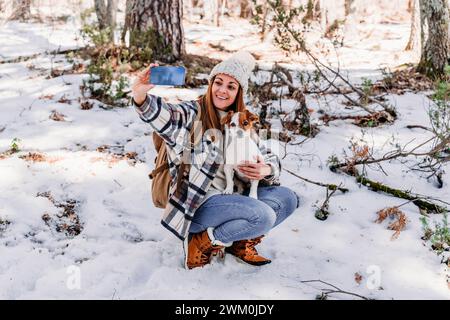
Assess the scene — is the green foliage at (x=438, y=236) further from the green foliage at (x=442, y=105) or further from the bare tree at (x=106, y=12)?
the bare tree at (x=106, y=12)

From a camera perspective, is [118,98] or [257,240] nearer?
[257,240]

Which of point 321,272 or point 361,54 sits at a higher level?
point 361,54

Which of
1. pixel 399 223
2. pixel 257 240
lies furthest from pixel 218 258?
pixel 399 223

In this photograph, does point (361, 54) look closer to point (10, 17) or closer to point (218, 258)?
point (218, 258)

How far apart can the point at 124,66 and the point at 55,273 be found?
4772 mm

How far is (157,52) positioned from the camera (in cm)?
Result: 748

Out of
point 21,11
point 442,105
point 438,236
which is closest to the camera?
point 438,236

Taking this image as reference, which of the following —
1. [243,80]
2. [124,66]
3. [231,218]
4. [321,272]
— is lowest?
[321,272]

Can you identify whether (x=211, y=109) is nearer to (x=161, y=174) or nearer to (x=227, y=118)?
(x=227, y=118)

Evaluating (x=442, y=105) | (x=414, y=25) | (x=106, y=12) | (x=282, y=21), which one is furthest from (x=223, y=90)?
(x=414, y=25)

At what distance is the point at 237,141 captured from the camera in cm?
302

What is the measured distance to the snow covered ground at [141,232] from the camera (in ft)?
9.74

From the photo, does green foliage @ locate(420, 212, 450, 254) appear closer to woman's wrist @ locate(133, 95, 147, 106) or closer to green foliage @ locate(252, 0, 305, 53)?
woman's wrist @ locate(133, 95, 147, 106)

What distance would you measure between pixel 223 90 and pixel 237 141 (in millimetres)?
384
